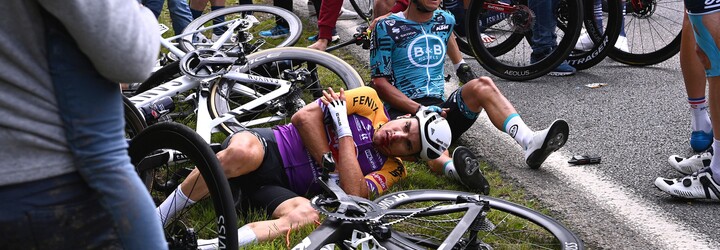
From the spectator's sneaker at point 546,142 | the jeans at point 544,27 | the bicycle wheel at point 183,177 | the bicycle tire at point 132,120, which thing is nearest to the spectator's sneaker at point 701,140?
the spectator's sneaker at point 546,142

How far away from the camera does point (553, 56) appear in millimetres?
6855

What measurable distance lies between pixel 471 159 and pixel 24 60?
318cm

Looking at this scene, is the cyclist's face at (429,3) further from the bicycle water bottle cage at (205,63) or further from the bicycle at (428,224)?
the bicycle at (428,224)

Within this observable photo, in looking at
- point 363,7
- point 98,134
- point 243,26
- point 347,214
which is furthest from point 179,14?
point 98,134

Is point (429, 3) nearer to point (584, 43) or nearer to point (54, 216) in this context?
point (584, 43)

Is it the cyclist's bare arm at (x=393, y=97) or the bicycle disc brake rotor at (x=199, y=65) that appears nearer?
the cyclist's bare arm at (x=393, y=97)

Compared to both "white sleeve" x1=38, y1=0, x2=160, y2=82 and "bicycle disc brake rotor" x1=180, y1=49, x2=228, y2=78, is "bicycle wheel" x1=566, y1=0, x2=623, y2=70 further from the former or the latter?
"white sleeve" x1=38, y1=0, x2=160, y2=82

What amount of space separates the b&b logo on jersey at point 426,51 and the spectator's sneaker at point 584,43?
1905 mm

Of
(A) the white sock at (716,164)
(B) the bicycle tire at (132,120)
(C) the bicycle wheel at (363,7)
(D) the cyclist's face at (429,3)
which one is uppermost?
(D) the cyclist's face at (429,3)

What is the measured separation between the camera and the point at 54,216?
185 cm

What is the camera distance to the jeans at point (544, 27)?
6.98m

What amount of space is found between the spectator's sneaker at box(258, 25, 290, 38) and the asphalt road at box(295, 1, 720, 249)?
5.27ft

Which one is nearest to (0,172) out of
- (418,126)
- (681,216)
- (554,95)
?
(418,126)

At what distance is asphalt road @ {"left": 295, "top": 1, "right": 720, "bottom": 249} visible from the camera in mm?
4320
